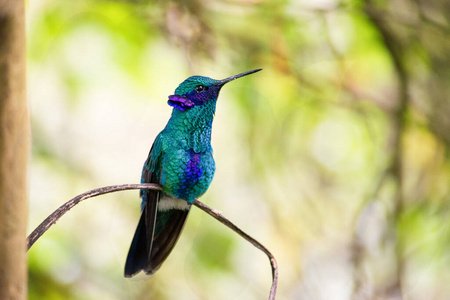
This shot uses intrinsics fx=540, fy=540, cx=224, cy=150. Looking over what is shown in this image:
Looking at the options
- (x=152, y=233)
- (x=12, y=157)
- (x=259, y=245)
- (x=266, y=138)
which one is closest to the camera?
(x=12, y=157)

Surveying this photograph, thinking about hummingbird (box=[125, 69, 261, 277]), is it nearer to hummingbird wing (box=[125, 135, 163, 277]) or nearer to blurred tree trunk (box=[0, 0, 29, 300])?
hummingbird wing (box=[125, 135, 163, 277])

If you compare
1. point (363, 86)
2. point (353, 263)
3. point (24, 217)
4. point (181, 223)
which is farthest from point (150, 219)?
point (363, 86)

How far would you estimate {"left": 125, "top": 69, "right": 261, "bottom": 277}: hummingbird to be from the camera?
4.66 ft

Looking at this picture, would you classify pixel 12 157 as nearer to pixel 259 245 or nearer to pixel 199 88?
pixel 259 245

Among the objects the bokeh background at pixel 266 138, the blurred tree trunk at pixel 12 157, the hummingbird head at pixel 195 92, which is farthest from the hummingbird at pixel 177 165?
the bokeh background at pixel 266 138

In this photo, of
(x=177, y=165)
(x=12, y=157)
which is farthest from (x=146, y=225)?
(x=12, y=157)

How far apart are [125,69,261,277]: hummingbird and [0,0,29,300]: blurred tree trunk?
704 millimetres

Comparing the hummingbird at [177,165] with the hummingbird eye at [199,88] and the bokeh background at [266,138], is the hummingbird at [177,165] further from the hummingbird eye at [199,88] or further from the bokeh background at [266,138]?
the bokeh background at [266,138]

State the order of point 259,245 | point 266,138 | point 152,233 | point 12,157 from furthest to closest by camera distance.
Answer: point 266,138, point 152,233, point 259,245, point 12,157

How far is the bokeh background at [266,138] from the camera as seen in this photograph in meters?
3.32

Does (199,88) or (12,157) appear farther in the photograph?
(199,88)

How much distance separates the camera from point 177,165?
146 centimetres

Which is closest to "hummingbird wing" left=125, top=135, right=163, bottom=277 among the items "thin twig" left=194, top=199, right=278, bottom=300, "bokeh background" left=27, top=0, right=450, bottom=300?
"thin twig" left=194, top=199, right=278, bottom=300

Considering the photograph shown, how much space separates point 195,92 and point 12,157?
2.52ft
